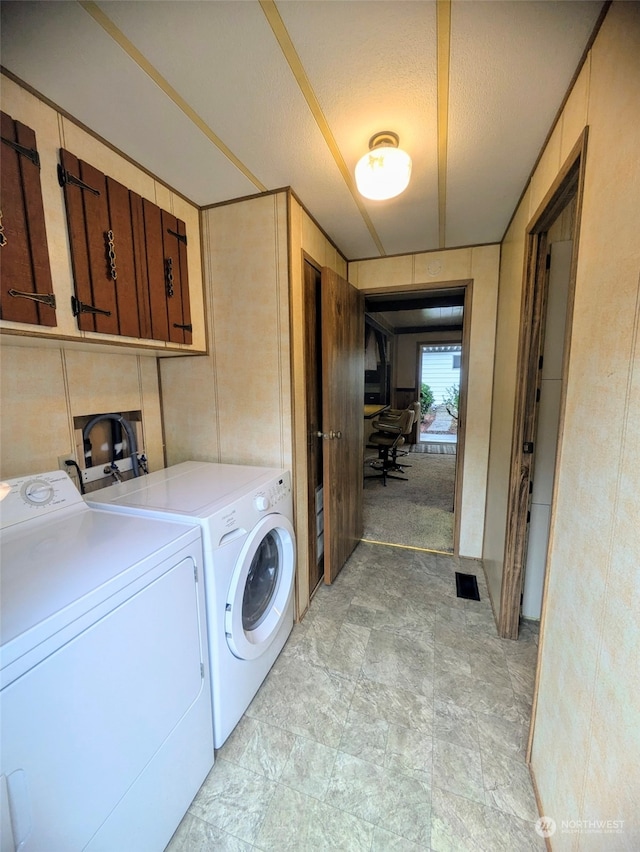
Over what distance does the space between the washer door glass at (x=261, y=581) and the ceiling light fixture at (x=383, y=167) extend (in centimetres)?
158

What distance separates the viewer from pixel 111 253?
1.31 m

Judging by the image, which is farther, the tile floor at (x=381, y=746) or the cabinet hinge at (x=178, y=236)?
the cabinet hinge at (x=178, y=236)

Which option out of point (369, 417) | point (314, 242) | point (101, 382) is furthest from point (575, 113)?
point (369, 417)

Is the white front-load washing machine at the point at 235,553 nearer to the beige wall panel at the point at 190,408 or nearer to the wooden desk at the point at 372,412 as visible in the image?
the beige wall panel at the point at 190,408

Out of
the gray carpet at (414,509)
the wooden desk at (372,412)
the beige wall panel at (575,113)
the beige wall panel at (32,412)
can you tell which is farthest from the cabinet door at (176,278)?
the wooden desk at (372,412)

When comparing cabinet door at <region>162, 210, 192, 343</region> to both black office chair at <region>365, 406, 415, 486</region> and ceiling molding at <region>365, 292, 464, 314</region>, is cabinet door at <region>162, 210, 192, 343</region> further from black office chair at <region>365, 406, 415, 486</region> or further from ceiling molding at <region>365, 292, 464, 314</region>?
black office chair at <region>365, 406, 415, 486</region>

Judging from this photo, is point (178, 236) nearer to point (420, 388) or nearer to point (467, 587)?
point (467, 587)

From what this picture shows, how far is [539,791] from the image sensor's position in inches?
42.7

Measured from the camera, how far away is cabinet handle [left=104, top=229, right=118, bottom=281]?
1.30 m

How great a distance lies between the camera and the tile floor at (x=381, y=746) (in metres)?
1.03

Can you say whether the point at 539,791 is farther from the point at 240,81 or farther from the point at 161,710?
the point at 240,81

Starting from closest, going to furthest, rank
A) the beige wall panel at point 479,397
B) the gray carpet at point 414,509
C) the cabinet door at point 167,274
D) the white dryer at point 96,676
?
the white dryer at point 96,676, the cabinet door at point 167,274, the beige wall panel at point 479,397, the gray carpet at point 414,509

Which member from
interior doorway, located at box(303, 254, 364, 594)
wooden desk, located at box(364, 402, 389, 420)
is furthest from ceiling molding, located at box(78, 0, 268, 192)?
wooden desk, located at box(364, 402, 389, 420)

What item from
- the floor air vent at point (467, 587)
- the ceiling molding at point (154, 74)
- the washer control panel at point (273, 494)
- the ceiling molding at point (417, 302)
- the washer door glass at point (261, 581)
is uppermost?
the ceiling molding at point (154, 74)
